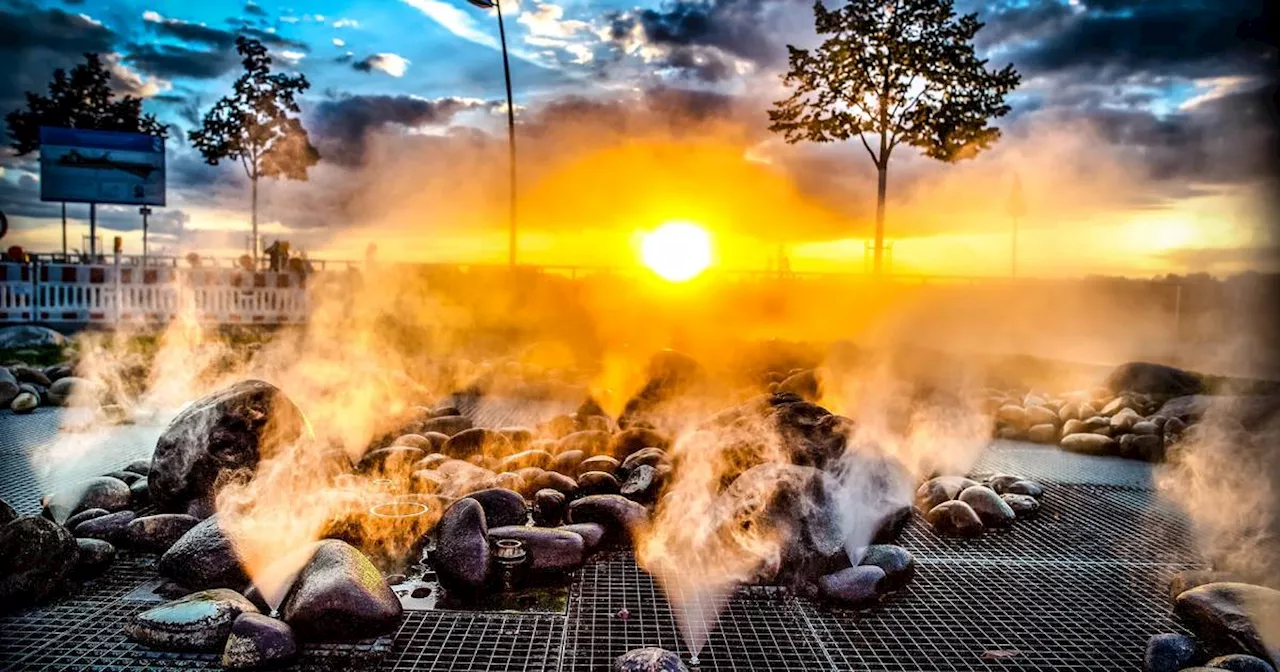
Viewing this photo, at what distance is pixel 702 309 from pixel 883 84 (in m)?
8.32

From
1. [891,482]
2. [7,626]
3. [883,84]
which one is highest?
[883,84]

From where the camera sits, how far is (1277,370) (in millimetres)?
14875

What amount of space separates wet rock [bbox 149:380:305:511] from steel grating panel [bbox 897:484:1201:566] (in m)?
4.38

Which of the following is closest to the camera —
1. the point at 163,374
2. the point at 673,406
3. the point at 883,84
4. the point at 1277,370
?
the point at 673,406

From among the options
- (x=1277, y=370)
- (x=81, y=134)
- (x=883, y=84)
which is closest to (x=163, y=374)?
(x=883, y=84)

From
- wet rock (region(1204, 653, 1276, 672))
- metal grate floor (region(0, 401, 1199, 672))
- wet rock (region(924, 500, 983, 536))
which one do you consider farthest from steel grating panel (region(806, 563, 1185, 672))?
wet rock (region(924, 500, 983, 536))

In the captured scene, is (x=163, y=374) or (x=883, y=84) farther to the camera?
(x=883, y=84)

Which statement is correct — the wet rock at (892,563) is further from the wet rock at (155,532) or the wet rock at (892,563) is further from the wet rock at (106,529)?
the wet rock at (106,529)

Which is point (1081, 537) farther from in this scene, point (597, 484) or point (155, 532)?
point (155, 532)

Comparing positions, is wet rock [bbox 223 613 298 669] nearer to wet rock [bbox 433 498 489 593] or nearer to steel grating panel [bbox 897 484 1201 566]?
wet rock [bbox 433 498 489 593]

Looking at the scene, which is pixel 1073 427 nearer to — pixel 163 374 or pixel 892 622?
pixel 892 622

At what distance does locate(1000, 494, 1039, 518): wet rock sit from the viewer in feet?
19.5

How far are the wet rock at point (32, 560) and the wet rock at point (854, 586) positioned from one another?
3989mm

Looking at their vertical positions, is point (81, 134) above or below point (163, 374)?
above
